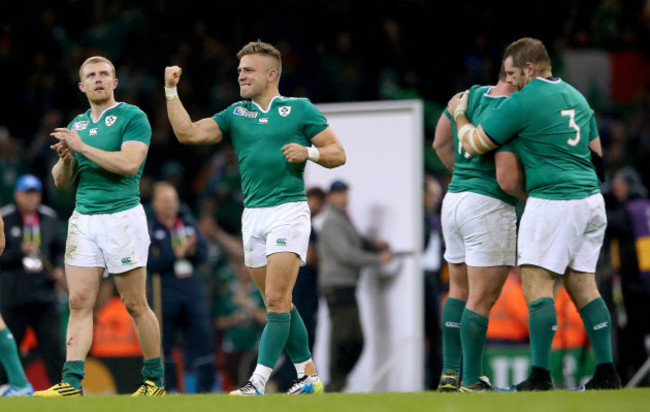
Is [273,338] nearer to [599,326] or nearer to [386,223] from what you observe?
[599,326]

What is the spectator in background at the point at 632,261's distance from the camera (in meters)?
13.4

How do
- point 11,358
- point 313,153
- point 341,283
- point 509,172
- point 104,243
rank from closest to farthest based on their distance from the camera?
point 509,172 → point 313,153 → point 104,243 → point 11,358 → point 341,283

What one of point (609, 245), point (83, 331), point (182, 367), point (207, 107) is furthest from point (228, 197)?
point (83, 331)

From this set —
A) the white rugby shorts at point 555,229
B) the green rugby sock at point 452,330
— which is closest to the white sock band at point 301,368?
the green rugby sock at point 452,330

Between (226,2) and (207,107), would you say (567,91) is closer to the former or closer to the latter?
(207,107)

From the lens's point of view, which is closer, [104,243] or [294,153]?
[294,153]

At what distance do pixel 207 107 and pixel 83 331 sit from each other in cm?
1039

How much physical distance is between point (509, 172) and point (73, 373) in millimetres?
3404

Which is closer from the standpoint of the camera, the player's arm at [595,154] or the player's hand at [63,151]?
the player's arm at [595,154]

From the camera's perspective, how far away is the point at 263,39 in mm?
18531

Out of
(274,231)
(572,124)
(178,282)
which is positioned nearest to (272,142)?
(274,231)

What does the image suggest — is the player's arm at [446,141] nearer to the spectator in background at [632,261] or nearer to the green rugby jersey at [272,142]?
the green rugby jersey at [272,142]

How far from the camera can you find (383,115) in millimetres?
12875

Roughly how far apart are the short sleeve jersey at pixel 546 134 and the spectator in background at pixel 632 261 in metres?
6.18
